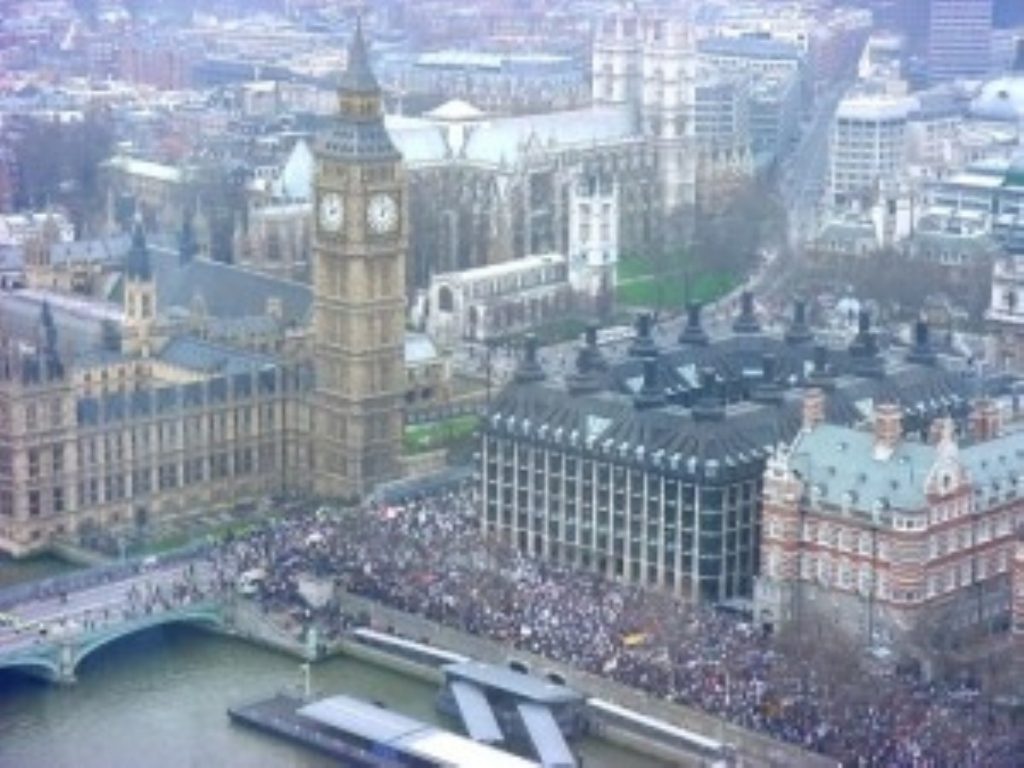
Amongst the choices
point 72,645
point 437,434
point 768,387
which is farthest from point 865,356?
point 72,645

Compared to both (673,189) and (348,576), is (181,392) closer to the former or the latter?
(348,576)

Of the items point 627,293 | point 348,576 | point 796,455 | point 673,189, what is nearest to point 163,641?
point 348,576

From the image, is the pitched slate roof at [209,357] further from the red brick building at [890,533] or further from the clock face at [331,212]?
the red brick building at [890,533]

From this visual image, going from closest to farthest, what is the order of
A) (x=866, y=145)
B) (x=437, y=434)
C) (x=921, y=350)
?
1. (x=921, y=350)
2. (x=437, y=434)
3. (x=866, y=145)

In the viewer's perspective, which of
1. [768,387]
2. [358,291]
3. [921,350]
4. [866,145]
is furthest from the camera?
[866,145]

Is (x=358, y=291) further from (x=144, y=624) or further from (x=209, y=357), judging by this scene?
(x=144, y=624)

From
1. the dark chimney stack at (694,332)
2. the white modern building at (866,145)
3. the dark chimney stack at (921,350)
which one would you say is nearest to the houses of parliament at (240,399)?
the dark chimney stack at (694,332)

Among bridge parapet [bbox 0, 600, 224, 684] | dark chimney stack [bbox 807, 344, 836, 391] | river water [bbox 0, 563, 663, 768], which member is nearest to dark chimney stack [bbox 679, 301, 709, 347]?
dark chimney stack [bbox 807, 344, 836, 391]
